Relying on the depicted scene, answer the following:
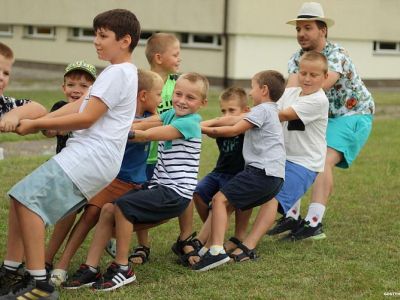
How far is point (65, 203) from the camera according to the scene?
16.0 feet

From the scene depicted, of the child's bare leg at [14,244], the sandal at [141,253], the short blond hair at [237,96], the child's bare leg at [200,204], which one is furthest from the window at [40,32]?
the child's bare leg at [14,244]

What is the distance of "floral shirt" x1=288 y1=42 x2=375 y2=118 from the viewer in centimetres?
705

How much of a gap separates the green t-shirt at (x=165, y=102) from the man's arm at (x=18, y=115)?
3.75ft

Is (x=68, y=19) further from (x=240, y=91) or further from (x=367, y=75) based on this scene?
(x=240, y=91)

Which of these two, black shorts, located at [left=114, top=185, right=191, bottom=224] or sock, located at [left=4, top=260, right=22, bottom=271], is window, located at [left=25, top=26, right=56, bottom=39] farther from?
sock, located at [left=4, top=260, right=22, bottom=271]

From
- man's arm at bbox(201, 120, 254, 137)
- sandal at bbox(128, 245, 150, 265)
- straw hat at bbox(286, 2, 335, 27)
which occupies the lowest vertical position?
sandal at bbox(128, 245, 150, 265)

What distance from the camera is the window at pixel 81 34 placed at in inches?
1128

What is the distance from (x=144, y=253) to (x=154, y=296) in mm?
1017

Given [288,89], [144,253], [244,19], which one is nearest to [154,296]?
[144,253]

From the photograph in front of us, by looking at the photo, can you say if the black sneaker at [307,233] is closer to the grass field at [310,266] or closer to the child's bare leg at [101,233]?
the grass field at [310,266]

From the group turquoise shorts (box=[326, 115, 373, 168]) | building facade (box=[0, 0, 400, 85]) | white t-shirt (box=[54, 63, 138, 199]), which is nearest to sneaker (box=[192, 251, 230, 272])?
white t-shirt (box=[54, 63, 138, 199])

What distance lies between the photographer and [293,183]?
656cm

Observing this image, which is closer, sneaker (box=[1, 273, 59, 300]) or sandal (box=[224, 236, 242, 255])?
sneaker (box=[1, 273, 59, 300])

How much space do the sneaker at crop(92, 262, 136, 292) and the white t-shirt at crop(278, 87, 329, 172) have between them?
1.93 m
